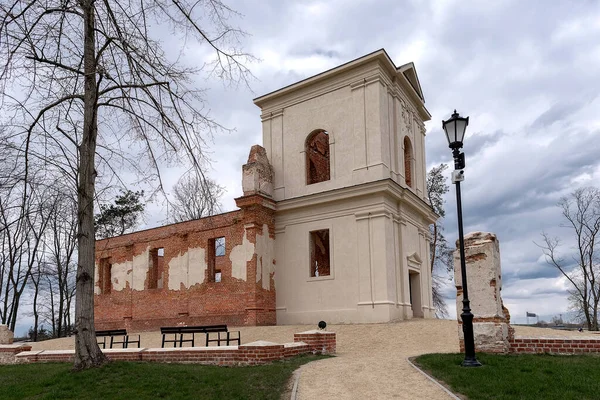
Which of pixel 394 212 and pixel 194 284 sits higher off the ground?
pixel 394 212

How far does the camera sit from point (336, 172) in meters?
21.5

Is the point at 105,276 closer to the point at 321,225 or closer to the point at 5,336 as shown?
the point at 5,336

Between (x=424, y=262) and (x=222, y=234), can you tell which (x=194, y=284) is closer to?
(x=222, y=234)

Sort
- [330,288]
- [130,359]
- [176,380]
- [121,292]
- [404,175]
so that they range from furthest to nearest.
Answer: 1. [121,292]
2. [404,175]
3. [330,288]
4. [130,359]
5. [176,380]

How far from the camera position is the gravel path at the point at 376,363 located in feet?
24.6

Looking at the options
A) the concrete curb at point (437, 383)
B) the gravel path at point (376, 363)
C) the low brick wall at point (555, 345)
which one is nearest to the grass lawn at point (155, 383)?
the gravel path at point (376, 363)

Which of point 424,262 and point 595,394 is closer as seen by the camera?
point 595,394

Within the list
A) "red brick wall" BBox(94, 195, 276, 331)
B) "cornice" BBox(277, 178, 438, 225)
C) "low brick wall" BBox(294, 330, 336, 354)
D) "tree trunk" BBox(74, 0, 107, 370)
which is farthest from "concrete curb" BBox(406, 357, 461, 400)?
"red brick wall" BBox(94, 195, 276, 331)

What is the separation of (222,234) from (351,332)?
846 cm

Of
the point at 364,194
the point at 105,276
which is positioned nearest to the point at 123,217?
the point at 105,276

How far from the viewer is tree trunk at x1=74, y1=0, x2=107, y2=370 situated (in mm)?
9688

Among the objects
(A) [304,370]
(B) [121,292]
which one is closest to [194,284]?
(B) [121,292]

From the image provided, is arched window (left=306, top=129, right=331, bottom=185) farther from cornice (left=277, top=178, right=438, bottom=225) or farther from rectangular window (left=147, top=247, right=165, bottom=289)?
rectangular window (left=147, top=247, right=165, bottom=289)

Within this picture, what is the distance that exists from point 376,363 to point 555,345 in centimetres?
329
